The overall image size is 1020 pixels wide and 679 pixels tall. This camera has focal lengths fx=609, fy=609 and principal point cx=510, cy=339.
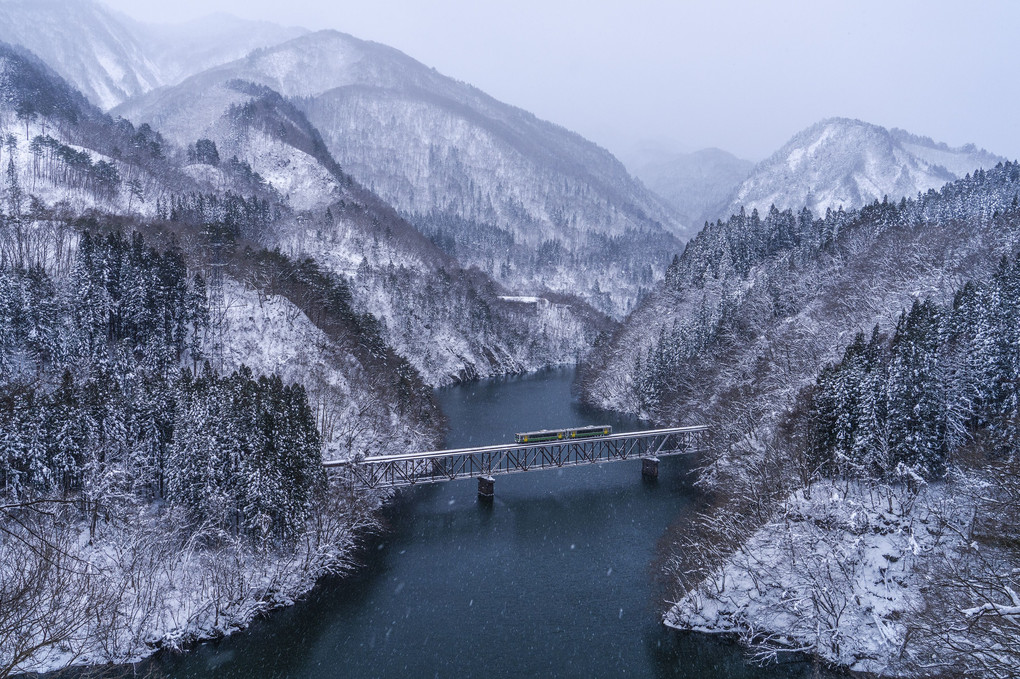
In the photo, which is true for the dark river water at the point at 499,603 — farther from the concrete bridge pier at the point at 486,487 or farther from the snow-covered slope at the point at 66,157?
the snow-covered slope at the point at 66,157

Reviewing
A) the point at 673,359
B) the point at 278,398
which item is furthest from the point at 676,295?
the point at 278,398

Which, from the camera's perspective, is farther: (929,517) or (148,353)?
(148,353)

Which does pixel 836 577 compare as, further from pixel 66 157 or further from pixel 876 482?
pixel 66 157

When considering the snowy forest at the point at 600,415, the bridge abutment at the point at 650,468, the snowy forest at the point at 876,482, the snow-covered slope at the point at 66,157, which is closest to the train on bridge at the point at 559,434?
the bridge abutment at the point at 650,468

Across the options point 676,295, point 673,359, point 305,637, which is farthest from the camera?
point 676,295

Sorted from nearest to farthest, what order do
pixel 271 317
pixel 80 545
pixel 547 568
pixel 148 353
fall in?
pixel 80 545
pixel 547 568
pixel 148 353
pixel 271 317

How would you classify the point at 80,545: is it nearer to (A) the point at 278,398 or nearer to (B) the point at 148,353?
(A) the point at 278,398

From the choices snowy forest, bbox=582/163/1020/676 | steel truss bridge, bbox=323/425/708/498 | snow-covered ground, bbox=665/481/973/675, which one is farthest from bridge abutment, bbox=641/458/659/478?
snow-covered ground, bbox=665/481/973/675
